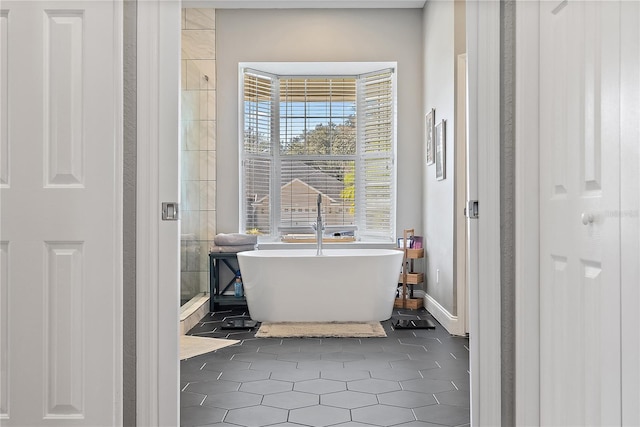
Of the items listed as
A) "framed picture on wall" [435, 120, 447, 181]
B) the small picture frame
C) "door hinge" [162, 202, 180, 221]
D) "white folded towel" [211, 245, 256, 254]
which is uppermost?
"framed picture on wall" [435, 120, 447, 181]

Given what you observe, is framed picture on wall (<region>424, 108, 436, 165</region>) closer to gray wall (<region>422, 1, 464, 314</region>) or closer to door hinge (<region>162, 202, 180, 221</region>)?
gray wall (<region>422, 1, 464, 314</region>)

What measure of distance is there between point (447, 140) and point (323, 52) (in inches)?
72.3

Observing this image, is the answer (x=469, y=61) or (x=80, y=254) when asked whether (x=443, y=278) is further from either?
(x=80, y=254)

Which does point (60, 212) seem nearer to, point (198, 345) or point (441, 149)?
point (198, 345)

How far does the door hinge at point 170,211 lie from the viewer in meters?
1.81

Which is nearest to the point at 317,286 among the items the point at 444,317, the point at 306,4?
the point at 444,317

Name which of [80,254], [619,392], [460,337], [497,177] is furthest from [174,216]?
[460,337]

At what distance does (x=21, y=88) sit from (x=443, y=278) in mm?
3561

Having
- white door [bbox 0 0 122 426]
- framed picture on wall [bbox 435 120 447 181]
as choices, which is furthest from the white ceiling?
white door [bbox 0 0 122 426]

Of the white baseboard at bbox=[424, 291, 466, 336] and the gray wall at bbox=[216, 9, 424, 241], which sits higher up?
the gray wall at bbox=[216, 9, 424, 241]

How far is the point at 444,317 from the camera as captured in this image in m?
4.38

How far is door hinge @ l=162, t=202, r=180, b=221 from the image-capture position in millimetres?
1806

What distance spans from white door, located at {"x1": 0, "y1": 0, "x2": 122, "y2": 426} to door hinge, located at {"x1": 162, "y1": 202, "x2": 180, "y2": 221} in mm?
149

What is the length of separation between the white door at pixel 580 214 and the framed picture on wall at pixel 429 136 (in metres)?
3.26
